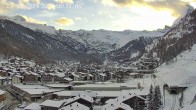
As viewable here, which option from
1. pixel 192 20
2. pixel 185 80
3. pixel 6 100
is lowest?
pixel 6 100

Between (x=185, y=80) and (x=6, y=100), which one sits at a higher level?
(x=185, y=80)

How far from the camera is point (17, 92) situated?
87.3 metres

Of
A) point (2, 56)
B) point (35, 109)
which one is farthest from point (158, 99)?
point (2, 56)

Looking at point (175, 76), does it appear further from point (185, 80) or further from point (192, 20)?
point (192, 20)

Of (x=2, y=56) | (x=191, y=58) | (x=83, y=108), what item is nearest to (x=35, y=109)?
(x=83, y=108)

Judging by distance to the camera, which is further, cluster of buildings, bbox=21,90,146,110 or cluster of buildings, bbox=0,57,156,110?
cluster of buildings, bbox=0,57,156,110

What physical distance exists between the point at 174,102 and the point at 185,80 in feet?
49.9

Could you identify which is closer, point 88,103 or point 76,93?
point 88,103

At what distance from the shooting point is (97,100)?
68.0m

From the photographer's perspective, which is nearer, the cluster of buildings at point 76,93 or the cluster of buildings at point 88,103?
the cluster of buildings at point 88,103

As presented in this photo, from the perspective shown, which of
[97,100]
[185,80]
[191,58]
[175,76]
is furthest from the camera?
[191,58]

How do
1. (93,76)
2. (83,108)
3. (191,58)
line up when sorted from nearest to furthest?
1. (83,108)
2. (191,58)
3. (93,76)

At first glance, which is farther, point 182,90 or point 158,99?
point 182,90

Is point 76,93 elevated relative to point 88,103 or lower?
elevated
